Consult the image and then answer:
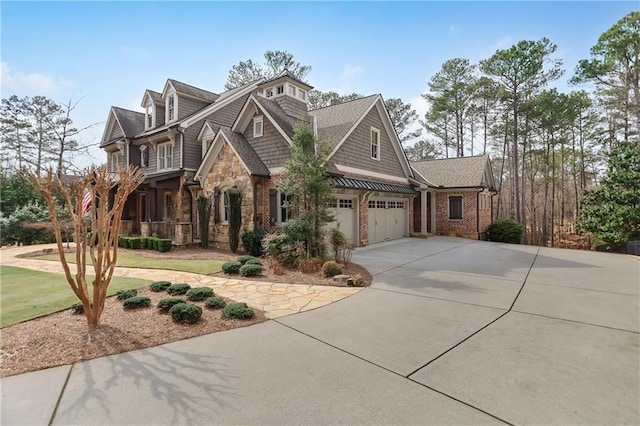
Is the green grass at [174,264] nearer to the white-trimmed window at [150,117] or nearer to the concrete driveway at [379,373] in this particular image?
the concrete driveway at [379,373]

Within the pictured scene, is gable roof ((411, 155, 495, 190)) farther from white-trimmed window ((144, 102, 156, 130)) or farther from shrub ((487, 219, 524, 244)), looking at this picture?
white-trimmed window ((144, 102, 156, 130))

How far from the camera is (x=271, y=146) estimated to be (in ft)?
43.3

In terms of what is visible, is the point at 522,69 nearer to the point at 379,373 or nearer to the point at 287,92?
the point at 287,92

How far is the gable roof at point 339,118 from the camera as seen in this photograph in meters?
13.3

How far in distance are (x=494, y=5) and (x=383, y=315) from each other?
9.73m

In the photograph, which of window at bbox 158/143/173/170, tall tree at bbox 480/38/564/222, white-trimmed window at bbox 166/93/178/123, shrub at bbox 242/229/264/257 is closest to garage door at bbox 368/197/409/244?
shrub at bbox 242/229/264/257

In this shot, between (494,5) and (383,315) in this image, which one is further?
(494,5)

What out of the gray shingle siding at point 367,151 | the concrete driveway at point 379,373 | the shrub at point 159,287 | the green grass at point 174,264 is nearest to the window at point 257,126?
the gray shingle siding at point 367,151

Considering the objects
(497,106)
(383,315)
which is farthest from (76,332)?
(497,106)

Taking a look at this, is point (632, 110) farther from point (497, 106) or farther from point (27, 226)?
point (27, 226)

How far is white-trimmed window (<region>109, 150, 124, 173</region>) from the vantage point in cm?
2069

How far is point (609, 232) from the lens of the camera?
13.9 m

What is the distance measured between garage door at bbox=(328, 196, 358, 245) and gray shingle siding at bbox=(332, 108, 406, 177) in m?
1.70

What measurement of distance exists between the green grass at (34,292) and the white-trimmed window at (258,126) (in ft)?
27.5
